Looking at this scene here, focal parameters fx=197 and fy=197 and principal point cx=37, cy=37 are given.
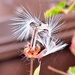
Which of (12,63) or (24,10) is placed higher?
(24,10)

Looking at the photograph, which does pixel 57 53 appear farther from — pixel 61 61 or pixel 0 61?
pixel 0 61

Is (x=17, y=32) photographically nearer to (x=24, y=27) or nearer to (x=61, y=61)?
(x=24, y=27)

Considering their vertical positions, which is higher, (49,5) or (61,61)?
(49,5)

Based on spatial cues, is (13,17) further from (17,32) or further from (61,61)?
(61,61)

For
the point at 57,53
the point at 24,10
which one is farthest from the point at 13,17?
the point at 57,53

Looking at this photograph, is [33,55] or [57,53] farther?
[57,53]

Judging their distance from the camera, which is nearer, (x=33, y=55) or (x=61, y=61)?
(x=33, y=55)

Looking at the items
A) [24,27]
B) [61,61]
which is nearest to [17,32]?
[24,27]
